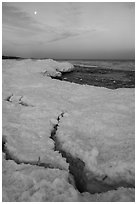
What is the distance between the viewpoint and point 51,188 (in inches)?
104

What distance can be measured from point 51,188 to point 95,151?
1.09 meters

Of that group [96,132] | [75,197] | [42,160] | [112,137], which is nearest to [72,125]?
[96,132]

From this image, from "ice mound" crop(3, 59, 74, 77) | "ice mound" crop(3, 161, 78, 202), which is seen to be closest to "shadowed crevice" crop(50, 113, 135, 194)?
"ice mound" crop(3, 161, 78, 202)

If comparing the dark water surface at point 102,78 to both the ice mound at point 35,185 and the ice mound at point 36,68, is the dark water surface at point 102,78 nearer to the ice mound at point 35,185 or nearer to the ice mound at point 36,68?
the ice mound at point 36,68

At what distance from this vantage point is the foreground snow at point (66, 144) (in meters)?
2.65

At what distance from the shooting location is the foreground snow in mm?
2648

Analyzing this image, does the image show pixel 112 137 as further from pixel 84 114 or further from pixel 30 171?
pixel 30 171

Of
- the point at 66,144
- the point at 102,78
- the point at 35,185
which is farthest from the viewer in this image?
the point at 102,78

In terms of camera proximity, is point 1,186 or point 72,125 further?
point 72,125

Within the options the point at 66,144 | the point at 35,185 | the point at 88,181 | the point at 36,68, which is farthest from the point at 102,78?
the point at 35,185

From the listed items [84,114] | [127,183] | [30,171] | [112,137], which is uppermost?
[84,114]

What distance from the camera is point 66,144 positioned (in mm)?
3719

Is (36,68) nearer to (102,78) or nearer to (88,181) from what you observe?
(102,78)

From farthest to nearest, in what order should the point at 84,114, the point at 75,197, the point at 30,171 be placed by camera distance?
1. the point at 84,114
2. the point at 30,171
3. the point at 75,197
